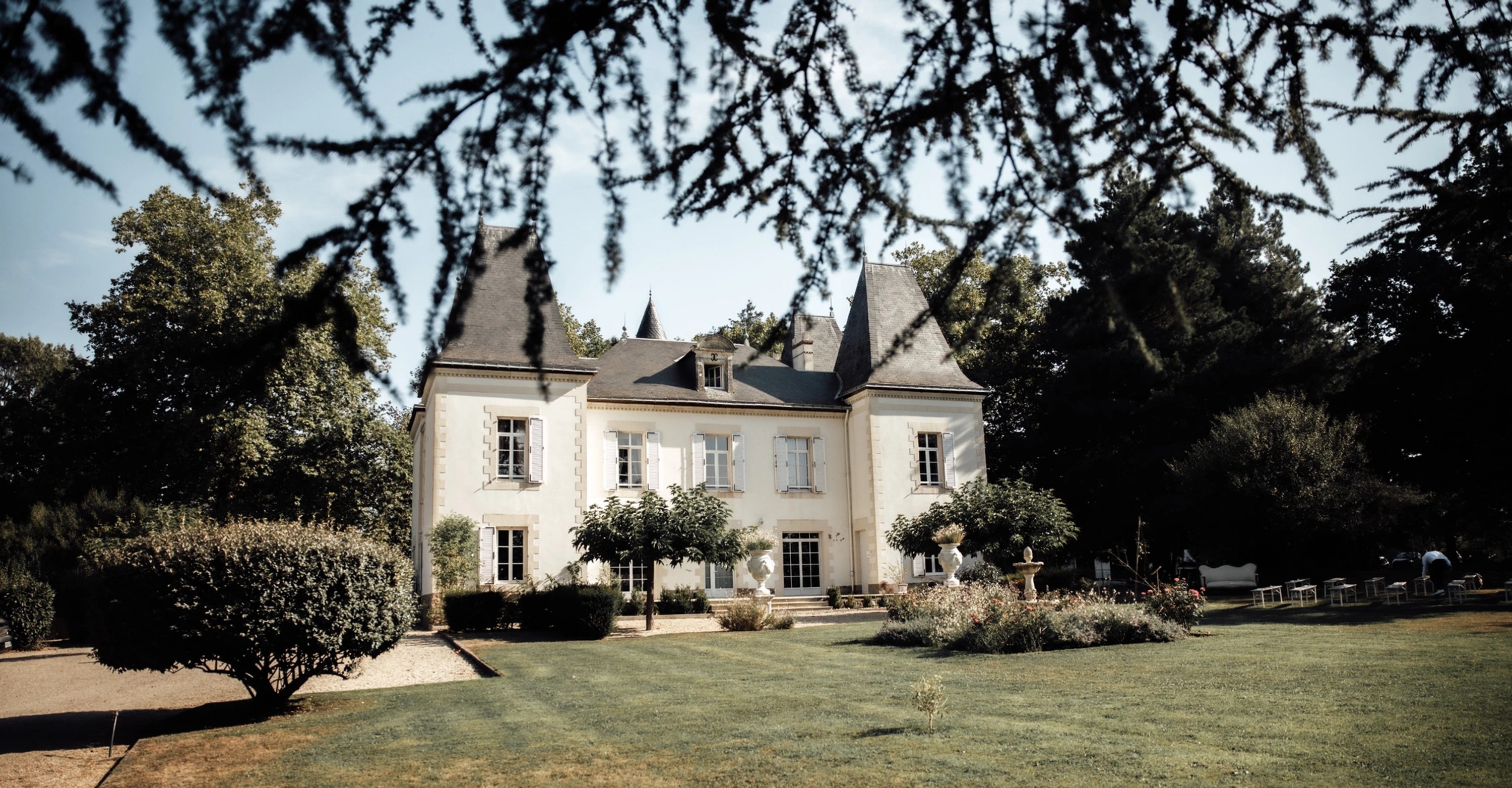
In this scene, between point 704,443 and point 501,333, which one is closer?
point 501,333

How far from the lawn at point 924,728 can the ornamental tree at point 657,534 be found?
5887 millimetres

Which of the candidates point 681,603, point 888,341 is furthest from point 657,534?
point 888,341

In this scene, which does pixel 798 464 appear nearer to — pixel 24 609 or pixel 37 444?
pixel 24 609

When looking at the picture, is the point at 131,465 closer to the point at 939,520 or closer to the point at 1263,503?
the point at 939,520

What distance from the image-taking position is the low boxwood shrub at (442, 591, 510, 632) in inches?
748

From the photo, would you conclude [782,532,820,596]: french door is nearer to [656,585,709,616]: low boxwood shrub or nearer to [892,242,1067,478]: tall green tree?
[656,585,709,616]: low boxwood shrub

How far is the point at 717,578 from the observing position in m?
24.7

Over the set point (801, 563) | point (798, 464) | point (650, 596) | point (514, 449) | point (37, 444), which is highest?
point (37, 444)

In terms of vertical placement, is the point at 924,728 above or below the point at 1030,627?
below

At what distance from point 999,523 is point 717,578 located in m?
7.41

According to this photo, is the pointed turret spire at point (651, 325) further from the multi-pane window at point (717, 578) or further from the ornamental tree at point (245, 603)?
the ornamental tree at point (245, 603)

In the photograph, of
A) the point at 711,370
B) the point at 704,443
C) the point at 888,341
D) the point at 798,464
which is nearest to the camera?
the point at 704,443

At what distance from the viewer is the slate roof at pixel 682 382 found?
80.7ft

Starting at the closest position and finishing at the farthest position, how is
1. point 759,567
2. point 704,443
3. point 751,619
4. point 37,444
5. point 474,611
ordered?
point 751,619, point 474,611, point 759,567, point 704,443, point 37,444
